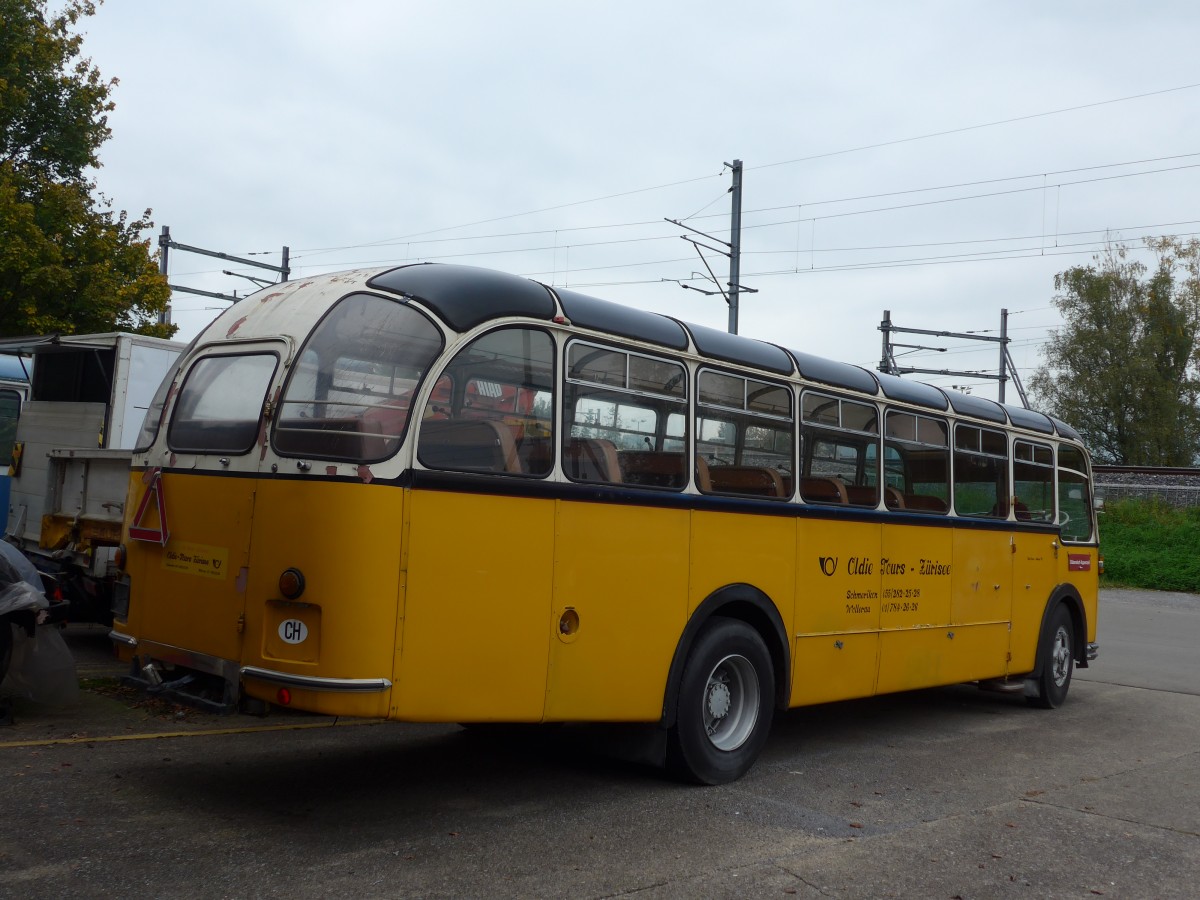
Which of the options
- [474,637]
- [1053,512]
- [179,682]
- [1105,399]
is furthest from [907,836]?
[1105,399]

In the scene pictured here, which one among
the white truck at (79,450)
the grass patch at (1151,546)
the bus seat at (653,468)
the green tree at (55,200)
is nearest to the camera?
the bus seat at (653,468)

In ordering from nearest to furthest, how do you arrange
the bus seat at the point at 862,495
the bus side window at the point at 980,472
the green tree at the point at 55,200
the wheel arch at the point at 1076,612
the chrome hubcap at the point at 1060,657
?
the bus seat at the point at 862,495 → the bus side window at the point at 980,472 → the chrome hubcap at the point at 1060,657 → the wheel arch at the point at 1076,612 → the green tree at the point at 55,200

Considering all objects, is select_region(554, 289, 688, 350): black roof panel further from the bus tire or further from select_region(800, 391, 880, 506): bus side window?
the bus tire

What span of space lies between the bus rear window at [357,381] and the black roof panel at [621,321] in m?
1.00

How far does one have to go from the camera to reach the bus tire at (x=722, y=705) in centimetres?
675

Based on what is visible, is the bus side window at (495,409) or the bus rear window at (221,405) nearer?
the bus side window at (495,409)

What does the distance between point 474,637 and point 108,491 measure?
5.93m

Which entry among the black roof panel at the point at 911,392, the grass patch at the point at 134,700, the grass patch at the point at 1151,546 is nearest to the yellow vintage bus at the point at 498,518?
the black roof panel at the point at 911,392

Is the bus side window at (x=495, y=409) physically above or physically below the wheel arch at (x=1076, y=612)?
above

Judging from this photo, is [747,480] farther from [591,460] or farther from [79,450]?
[79,450]

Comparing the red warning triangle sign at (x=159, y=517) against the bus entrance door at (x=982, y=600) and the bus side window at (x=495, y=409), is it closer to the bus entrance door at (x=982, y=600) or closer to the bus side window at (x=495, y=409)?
the bus side window at (x=495, y=409)

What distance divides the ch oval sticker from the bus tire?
7.86 ft

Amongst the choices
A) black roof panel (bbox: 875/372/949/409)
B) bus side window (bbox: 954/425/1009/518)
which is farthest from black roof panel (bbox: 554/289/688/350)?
bus side window (bbox: 954/425/1009/518)

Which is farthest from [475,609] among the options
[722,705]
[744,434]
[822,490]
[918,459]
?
[918,459]
